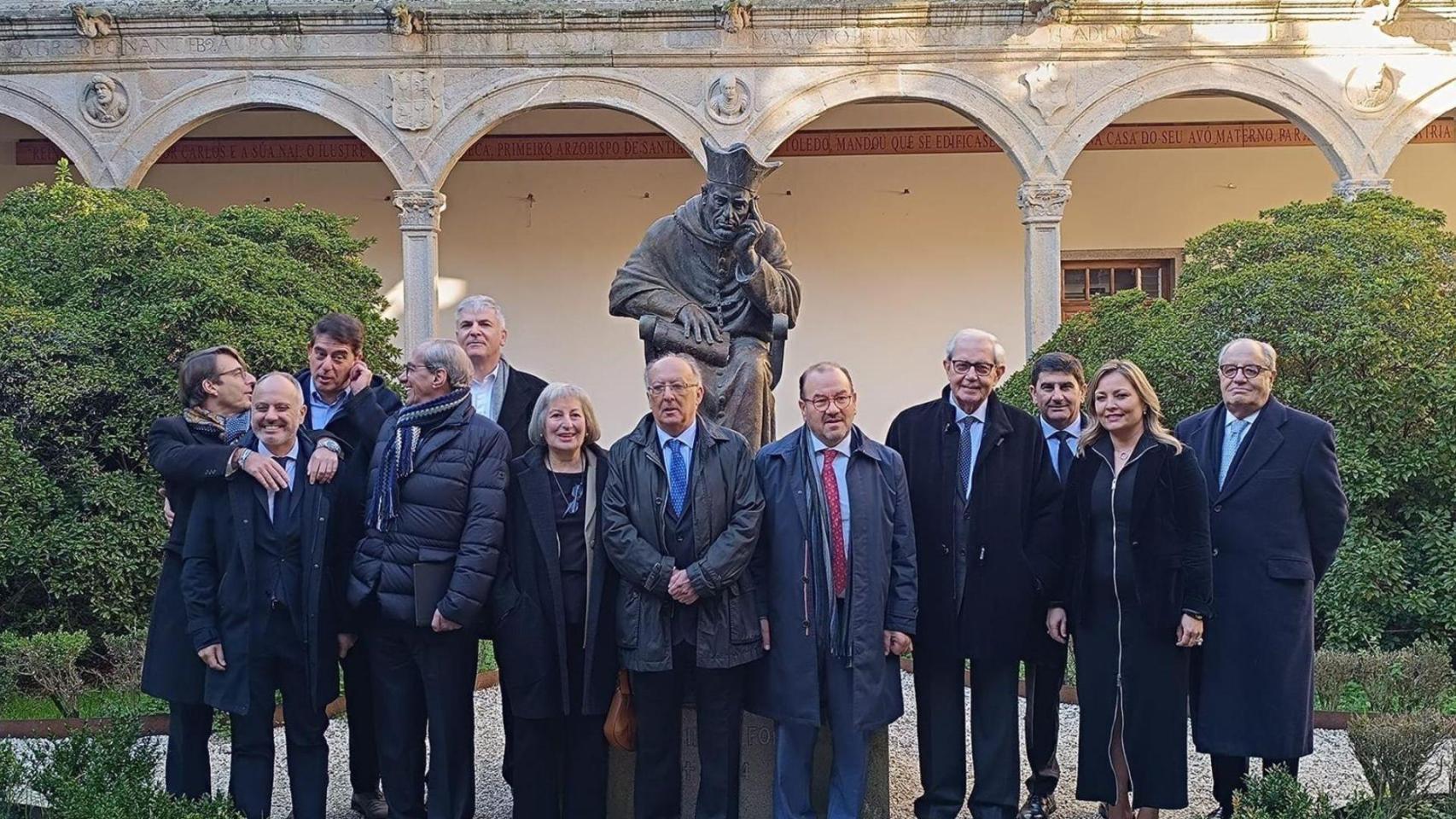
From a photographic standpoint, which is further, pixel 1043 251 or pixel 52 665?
pixel 1043 251

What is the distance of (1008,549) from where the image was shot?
4.59 m

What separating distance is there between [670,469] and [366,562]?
3.19ft

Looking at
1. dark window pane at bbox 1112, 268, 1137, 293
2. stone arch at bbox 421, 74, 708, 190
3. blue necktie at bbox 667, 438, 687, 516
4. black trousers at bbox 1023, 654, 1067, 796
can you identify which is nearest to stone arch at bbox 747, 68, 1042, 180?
stone arch at bbox 421, 74, 708, 190

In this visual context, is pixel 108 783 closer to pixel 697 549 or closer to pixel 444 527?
pixel 444 527

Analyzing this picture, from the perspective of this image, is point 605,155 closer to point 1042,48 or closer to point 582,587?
point 1042,48

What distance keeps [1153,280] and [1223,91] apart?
297 centimetres

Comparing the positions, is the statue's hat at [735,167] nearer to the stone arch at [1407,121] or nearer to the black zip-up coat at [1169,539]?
the black zip-up coat at [1169,539]

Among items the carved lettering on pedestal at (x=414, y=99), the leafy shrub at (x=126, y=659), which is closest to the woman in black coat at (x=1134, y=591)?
the leafy shrub at (x=126, y=659)

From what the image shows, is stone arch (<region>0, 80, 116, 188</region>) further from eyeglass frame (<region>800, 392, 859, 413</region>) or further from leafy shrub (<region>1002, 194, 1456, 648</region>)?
eyeglass frame (<region>800, 392, 859, 413</region>)

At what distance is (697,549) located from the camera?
437 centimetres

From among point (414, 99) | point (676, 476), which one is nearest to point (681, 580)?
point (676, 476)

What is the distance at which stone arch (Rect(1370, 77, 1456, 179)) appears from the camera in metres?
14.0

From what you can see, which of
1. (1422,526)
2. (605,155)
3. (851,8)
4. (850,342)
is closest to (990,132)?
(851,8)

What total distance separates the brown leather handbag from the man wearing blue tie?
4.81ft
